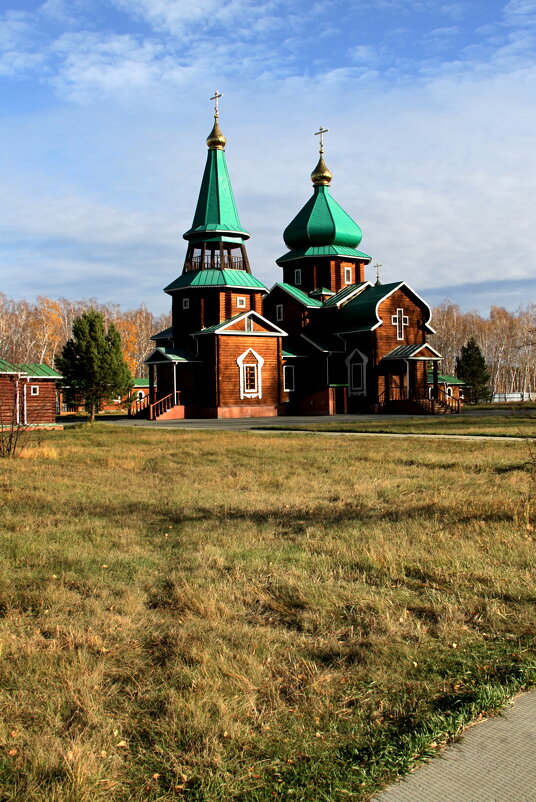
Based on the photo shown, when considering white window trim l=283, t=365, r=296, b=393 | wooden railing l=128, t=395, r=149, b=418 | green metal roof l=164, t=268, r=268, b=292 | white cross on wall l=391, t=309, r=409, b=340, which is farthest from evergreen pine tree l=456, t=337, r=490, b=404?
wooden railing l=128, t=395, r=149, b=418

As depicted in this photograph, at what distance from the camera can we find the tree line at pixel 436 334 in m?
65.5

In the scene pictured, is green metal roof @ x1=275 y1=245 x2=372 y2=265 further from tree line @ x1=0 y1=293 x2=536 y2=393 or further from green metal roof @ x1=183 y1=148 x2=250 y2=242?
tree line @ x1=0 y1=293 x2=536 y2=393

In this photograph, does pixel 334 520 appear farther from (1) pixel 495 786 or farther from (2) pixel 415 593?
(1) pixel 495 786

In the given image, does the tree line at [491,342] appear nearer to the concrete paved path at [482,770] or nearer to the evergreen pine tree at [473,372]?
the evergreen pine tree at [473,372]

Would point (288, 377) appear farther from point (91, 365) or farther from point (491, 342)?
point (491, 342)

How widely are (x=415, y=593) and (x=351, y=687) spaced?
1.84 meters

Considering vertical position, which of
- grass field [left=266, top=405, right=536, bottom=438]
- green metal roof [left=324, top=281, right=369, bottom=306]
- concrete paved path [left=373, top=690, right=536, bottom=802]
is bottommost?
concrete paved path [left=373, top=690, right=536, bottom=802]

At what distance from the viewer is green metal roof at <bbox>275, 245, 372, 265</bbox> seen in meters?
43.7

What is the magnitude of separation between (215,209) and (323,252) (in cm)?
744

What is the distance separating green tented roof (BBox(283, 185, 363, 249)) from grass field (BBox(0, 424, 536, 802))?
A: 35554 millimetres

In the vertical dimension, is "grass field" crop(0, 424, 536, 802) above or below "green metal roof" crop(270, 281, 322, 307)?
below

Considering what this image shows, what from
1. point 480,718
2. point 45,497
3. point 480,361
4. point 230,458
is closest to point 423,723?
point 480,718

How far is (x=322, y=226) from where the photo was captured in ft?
143

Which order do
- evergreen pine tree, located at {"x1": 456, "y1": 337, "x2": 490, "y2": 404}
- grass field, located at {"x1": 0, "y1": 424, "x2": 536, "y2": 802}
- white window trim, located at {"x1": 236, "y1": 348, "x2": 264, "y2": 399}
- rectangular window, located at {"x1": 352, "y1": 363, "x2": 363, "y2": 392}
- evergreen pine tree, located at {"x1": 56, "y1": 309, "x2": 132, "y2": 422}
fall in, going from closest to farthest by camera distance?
grass field, located at {"x1": 0, "y1": 424, "x2": 536, "y2": 802}
white window trim, located at {"x1": 236, "y1": 348, "x2": 264, "y2": 399}
evergreen pine tree, located at {"x1": 56, "y1": 309, "x2": 132, "y2": 422}
rectangular window, located at {"x1": 352, "y1": 363, "x2": 363, "y2": 392}
evergreen pine tree, located at {"x1": 456, "y1": 337, "x2": 490, "y2": 404}
